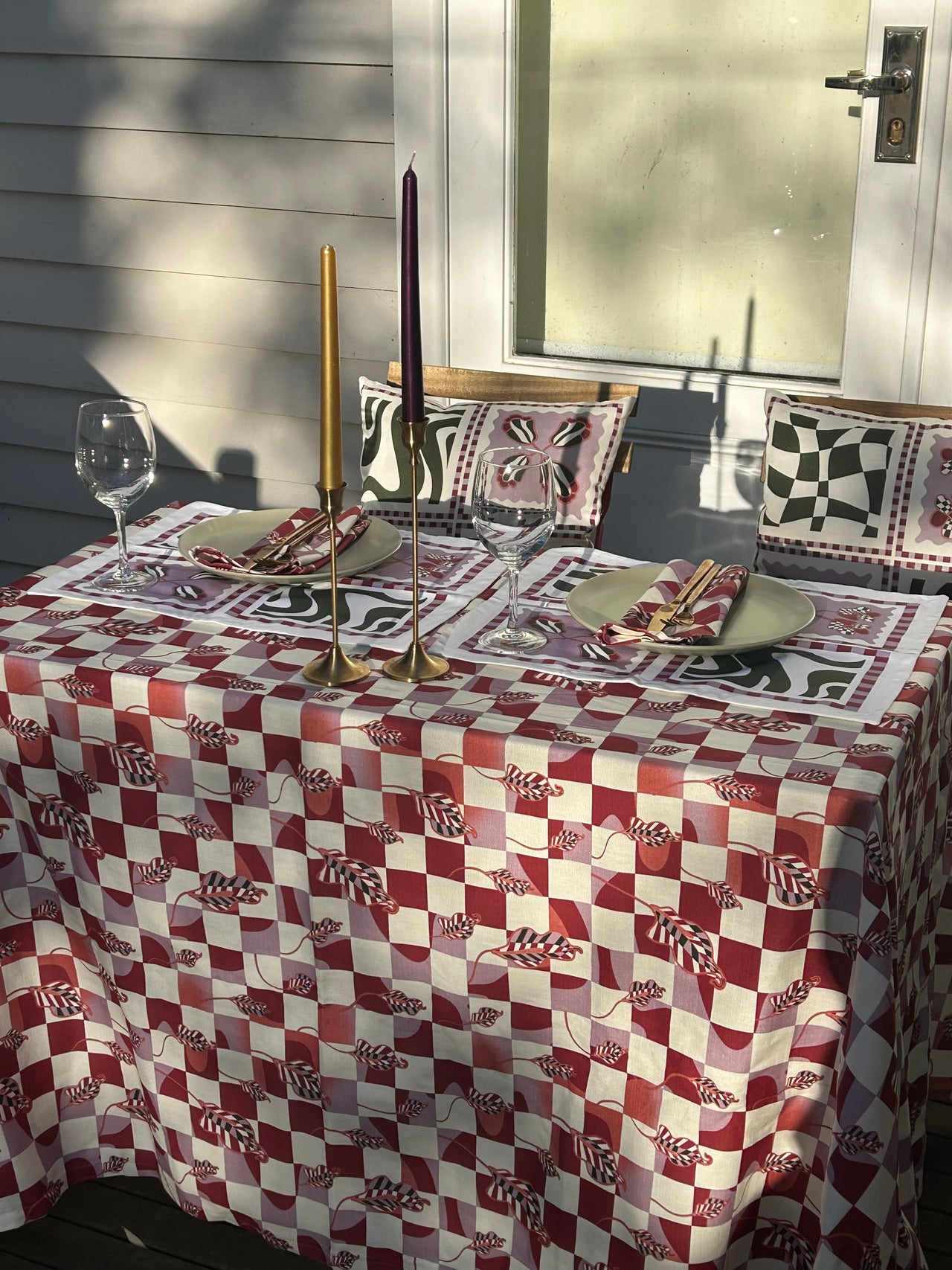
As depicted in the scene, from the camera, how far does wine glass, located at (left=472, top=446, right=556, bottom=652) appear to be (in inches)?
56.4

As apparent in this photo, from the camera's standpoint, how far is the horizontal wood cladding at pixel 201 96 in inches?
106

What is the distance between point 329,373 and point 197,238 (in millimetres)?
1900

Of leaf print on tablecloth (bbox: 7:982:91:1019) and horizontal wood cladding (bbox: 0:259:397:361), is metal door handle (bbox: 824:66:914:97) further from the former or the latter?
leaf print on tablecloth (bbox: 7:982:91:1019)

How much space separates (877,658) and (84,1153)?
111 cm

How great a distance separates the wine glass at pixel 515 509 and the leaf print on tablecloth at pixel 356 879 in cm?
28

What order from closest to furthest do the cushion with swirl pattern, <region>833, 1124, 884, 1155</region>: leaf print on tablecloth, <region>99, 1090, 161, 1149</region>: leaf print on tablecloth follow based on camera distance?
1. <region>833, 1124, 884, 1155</region>: leaf print on tablecloth
2. <region>99, 1090, 161, 1149</region>: leaf print on tablecloth
3. the cushion with swirl pattern

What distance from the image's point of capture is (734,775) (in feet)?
→ 3.94

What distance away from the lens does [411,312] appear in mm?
1222

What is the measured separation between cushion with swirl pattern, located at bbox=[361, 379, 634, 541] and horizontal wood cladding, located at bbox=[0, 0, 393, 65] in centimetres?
86

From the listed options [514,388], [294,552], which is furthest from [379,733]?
[514,388]

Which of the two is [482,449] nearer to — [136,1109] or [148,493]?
[136,1109]

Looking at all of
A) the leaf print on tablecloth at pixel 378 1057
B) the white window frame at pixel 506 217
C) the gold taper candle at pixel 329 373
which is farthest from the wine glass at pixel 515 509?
the white window frame at pixel 506 217

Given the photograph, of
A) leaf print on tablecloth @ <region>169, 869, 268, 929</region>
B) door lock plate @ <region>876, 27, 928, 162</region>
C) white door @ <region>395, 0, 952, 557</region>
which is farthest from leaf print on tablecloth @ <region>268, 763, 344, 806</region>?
door lock plate @ <region>876, 27, 928, 162</region>

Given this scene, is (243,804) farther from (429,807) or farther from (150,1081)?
(150,1081)
